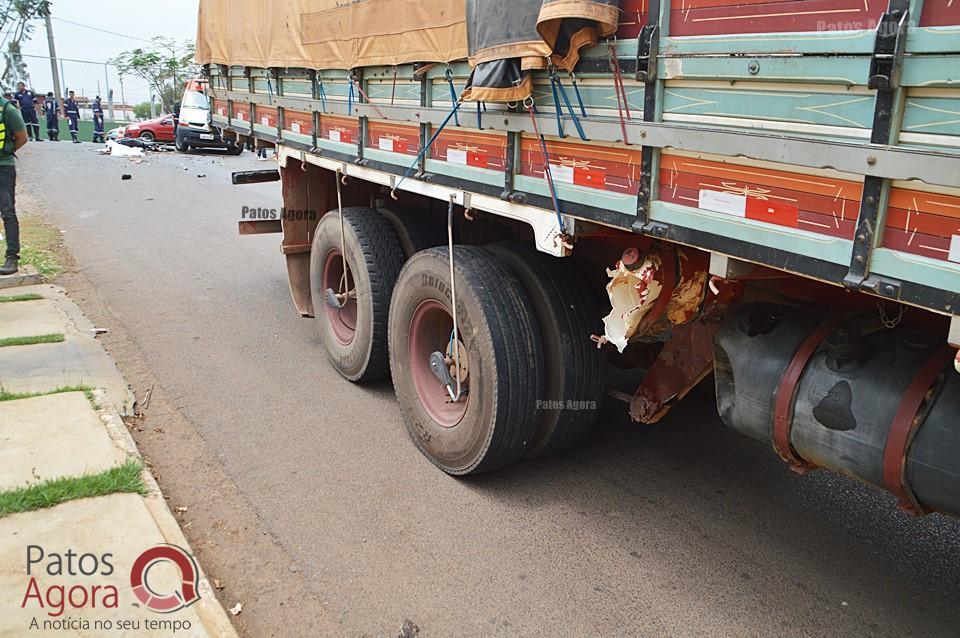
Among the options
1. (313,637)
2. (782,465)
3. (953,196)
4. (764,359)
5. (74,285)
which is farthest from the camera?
(74,285)

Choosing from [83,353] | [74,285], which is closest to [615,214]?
[83,353]

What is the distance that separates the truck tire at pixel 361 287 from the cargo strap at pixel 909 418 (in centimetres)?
327

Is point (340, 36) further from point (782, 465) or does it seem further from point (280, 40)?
point (782, 465)

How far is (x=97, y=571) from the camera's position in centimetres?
311

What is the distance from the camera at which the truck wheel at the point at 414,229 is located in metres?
5.12

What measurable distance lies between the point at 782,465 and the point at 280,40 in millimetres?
4423

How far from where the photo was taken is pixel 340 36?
4.80 meters

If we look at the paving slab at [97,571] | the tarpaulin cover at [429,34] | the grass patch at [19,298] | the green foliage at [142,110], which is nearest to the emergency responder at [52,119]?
the green foliage at [142,110]

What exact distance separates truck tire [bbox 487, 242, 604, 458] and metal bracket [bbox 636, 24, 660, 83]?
4.41ft

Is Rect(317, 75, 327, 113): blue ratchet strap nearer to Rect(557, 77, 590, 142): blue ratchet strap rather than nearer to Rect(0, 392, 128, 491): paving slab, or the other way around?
Rect(0, 392, 128, 491): paving slab

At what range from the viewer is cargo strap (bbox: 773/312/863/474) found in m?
2.61

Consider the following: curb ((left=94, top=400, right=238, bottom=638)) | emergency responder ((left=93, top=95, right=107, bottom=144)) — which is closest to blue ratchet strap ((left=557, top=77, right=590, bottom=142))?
curb ((left=94, top=400, right=238, bottom=638))

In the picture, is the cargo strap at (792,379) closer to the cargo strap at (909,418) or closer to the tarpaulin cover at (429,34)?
the cargo strap at (909,418)

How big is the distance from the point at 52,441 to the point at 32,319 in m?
2.68
